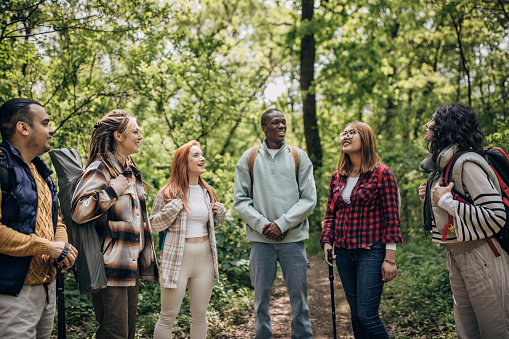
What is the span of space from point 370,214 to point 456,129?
978mm

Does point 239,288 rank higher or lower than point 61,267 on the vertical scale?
lower

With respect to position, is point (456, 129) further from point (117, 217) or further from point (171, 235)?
point (117, 217)

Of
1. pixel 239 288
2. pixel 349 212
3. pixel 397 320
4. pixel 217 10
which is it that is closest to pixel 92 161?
pixel 349 212

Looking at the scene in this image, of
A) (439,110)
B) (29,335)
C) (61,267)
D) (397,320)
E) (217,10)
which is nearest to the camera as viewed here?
(29,335)

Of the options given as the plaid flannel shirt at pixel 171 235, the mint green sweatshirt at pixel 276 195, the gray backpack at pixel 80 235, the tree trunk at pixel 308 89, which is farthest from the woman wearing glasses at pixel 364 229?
the tree trunk at pixel 308 89

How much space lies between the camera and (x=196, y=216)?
12.4 ft

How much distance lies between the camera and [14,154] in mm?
2541

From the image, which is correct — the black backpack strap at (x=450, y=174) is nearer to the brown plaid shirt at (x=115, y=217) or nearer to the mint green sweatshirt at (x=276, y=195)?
the mint green sweatshirt at (x=276, y=195)

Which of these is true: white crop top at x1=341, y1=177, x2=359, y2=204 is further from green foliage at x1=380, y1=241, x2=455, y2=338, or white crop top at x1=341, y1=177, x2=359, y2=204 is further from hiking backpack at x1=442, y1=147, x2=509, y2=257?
green foliage at x1=380, y1=241, x2=455, y2=338

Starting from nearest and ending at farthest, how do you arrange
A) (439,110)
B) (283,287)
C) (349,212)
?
(439,110)
(349,212)
(283,287)

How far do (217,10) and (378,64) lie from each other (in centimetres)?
700

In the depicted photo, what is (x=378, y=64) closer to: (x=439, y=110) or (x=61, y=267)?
(x=439, y=110)

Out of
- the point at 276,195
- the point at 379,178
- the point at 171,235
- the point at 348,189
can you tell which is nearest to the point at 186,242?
the point at 171,235

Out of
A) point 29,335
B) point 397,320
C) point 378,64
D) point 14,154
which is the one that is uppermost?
point 378,64
